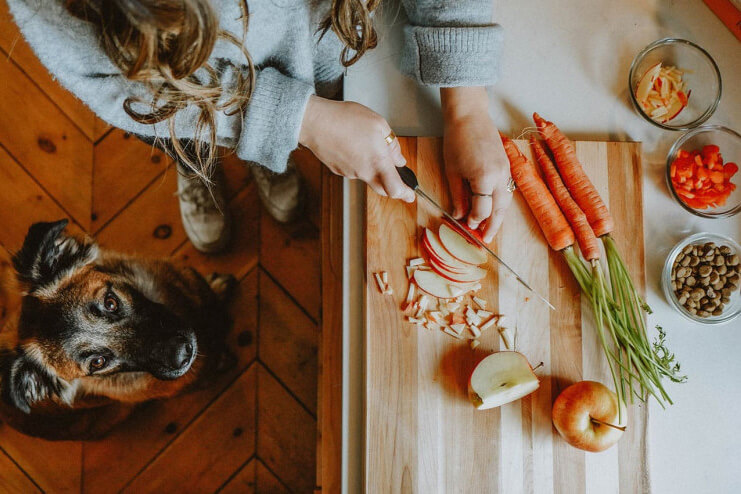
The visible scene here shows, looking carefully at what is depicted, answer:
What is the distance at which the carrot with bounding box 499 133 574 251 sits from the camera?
2.93 ft

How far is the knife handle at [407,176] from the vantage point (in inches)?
34.1

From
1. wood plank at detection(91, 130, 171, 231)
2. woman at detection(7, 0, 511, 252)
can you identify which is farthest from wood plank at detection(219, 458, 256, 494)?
woman at detection(7, 0, 511, 252)

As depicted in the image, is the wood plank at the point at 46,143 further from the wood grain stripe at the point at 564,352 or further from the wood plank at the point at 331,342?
the wood grain stripe at the point at 564,352

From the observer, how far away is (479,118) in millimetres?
885

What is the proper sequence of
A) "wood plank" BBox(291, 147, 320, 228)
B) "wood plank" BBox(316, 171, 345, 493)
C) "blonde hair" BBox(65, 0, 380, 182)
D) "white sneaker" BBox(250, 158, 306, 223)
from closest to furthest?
"blonde hair" BBox(65, 0, 380, 182), "wood plank" BBox(316, 171, 345, 493), "white sneaker" BBox(250, 158, 306, 223), "wood plank" BBox(291, 147, 320, 228)

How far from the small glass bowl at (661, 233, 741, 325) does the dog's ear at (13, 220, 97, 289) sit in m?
1.12

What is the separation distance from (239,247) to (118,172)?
17.6 inches

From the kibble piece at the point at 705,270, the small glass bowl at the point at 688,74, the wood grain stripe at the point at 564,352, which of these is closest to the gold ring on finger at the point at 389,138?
the wood grain stripe at the point at 564,352

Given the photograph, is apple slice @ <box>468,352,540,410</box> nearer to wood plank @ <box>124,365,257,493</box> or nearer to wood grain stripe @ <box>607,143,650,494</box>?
wood grain stripe @ <box>607,143,650,494</box>

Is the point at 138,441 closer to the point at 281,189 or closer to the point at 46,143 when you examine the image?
the point at 281,189

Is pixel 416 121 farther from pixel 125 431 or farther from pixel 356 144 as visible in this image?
pixel 125 431

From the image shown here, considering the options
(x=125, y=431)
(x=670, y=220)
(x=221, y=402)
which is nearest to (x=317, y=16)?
(x=670, y=220)

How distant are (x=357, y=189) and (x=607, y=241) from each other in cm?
45

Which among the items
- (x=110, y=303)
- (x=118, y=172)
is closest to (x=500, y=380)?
(x=110, y=303)
